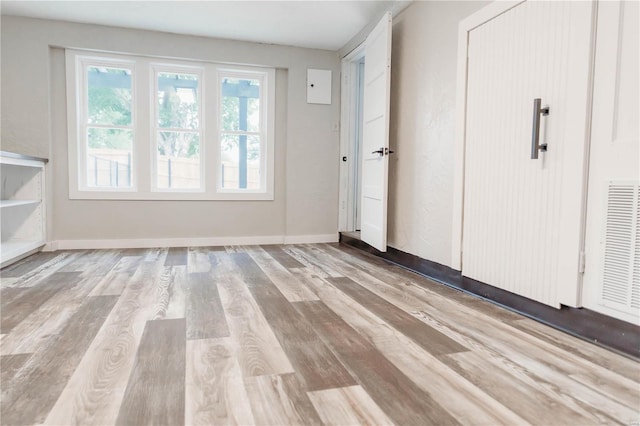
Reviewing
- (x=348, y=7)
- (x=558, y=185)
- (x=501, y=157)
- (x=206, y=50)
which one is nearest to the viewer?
(x=558, y=185)

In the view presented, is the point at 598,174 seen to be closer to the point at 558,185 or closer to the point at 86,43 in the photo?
the point at 558,185

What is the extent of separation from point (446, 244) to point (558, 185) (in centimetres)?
104

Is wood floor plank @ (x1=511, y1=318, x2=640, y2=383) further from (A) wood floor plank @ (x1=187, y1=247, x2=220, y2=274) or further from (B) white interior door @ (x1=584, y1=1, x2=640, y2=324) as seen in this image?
(A) wood floor plank @ (x1=187, y1=247, x2=220, y2=274)

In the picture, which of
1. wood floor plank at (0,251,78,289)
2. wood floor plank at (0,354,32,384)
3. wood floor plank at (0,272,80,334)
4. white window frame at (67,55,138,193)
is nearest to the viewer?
wood floor plank at (0,354,32,384)

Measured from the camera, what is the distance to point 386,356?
1571 millimetres

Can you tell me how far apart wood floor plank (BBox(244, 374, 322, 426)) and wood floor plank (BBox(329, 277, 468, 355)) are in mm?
627

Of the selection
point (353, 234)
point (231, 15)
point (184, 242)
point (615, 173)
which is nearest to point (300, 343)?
point (615, 173)

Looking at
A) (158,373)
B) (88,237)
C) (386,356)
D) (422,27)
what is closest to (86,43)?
(88,237)

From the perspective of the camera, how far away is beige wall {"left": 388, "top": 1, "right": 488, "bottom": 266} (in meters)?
2.83

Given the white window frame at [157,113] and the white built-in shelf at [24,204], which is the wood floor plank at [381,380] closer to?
the white window frame at [157,113]

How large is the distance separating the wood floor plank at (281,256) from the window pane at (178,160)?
1.13 m

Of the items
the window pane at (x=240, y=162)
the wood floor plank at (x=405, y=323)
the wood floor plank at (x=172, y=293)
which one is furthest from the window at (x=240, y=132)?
the wood floor plank at (x=405, y=323)

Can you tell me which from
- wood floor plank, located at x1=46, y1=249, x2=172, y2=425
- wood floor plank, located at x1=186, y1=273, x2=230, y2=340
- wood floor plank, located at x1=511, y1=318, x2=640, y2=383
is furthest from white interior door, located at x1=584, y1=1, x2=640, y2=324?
wood floor plank, located at x1=46, y1=249, x2=172, y2=425

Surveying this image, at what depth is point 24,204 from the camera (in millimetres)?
3699
